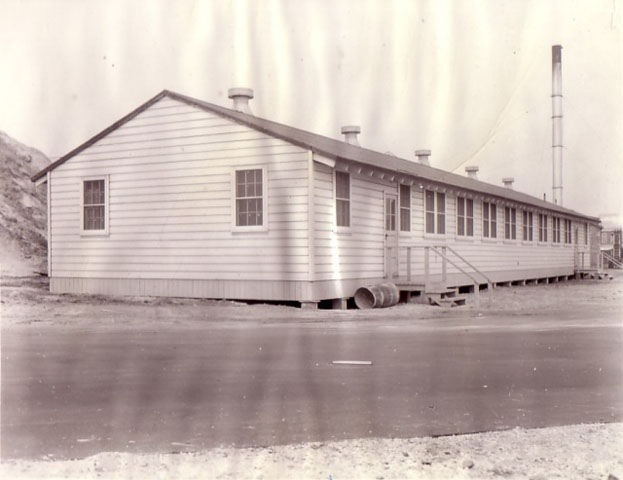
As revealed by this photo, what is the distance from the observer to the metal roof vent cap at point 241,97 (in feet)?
59.4

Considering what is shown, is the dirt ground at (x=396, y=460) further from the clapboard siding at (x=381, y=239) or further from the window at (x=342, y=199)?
the window at (x=342, y=199)

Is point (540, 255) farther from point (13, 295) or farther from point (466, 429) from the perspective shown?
point (466, 429)

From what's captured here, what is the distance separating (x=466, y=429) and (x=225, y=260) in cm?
1132

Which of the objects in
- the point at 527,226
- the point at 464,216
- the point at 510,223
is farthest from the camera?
the point at 527,226

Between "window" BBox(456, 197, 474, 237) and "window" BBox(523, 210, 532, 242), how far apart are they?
6567 mm

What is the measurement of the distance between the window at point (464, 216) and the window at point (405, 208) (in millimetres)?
3593

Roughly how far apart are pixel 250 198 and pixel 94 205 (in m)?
4.38

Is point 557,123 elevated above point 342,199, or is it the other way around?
point 557,123

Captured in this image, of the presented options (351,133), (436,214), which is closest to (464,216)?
(436,214)

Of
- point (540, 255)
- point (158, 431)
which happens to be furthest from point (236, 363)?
point (540, 255)

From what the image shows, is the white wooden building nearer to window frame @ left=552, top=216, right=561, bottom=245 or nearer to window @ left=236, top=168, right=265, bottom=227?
window @ left=236, top=168, right=265, bottom=227

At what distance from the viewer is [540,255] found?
3189cm

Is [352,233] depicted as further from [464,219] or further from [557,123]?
[557,123]

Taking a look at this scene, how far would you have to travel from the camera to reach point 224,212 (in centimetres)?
1619
